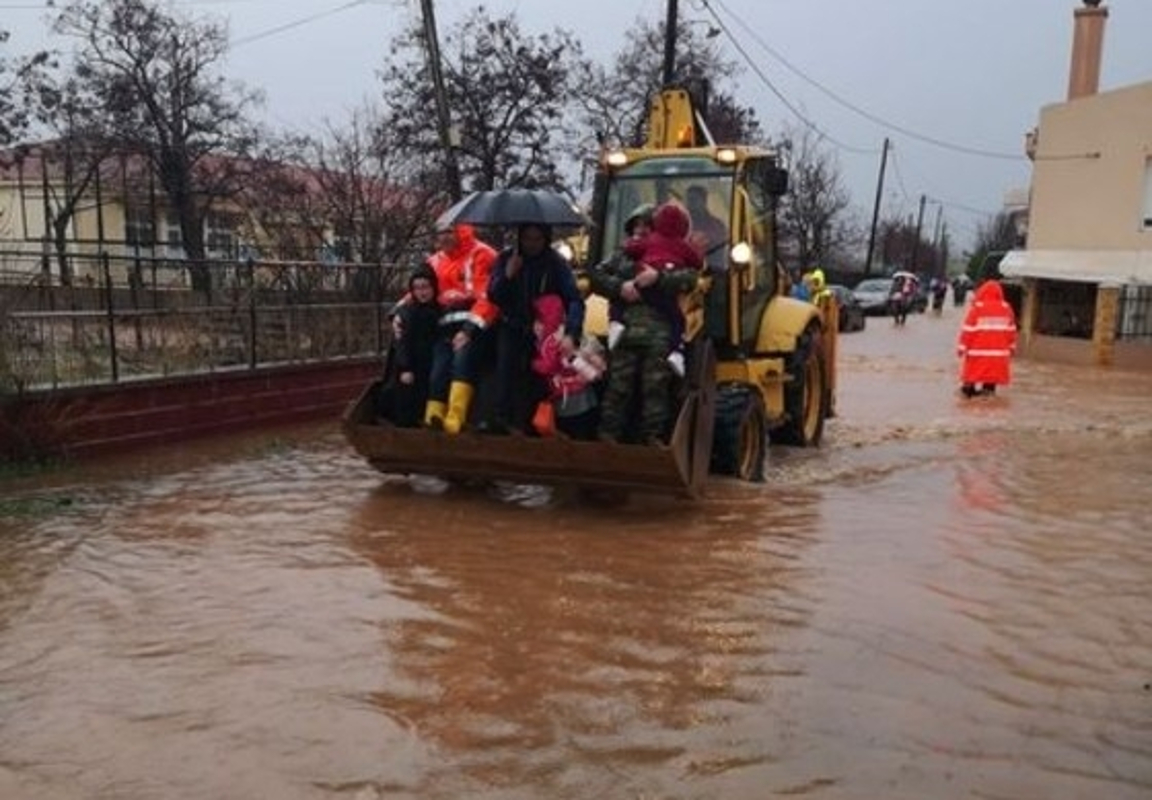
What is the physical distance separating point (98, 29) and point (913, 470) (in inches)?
1325

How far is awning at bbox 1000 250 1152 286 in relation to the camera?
→ 2323cm

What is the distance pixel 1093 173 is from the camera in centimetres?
2459

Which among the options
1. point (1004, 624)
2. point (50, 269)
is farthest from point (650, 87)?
point (1004, 624)

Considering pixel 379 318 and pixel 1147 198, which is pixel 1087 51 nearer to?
pixel 1147 198

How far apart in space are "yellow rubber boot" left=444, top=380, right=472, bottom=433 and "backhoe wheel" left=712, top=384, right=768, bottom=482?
6.44 feet

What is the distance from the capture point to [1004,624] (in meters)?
5.88

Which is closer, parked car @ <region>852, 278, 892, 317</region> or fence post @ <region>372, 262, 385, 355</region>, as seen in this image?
fence post @ <region>372, 262, 385, 355</region>

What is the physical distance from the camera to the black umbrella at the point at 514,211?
8.13 m

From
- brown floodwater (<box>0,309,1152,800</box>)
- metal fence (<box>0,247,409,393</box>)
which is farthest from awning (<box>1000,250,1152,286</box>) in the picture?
metal fence (<box>0,247,409,393</box>)

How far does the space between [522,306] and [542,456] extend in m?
1.15

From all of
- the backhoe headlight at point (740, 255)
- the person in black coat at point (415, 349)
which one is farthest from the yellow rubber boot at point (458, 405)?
the backhoe headlight at point (740, 255)

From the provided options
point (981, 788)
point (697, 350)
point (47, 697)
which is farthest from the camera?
point (697, 350)

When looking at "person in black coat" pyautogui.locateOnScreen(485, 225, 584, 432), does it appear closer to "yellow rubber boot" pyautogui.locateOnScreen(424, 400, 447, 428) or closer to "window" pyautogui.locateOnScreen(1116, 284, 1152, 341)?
"yellow rubber boot" pyautogui.locateOnScreen(424, 400, 447, 428)

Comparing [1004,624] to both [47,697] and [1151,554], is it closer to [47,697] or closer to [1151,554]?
[1151,554]
